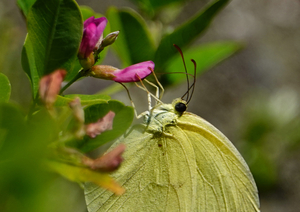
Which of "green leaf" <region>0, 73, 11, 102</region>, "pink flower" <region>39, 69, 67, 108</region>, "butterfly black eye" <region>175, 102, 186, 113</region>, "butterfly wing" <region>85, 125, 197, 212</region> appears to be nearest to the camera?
"pink flower" <region>39, 69, 67, 108</region>

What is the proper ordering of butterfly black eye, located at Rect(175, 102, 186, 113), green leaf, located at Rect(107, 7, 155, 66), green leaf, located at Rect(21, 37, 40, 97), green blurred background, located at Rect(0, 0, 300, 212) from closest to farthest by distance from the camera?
green leaf, located at Rect(21, 37, 40, 97), green leaf, located at Rect(107, 7, 155, 66), butterfly black eye, located at Rect(175, 102, 186, 113), green blurred background, located at Rect(0, 0, 300, 212)

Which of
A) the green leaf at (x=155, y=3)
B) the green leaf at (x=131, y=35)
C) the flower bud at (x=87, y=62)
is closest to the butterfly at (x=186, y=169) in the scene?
the green leaf at (x=131, y=35)

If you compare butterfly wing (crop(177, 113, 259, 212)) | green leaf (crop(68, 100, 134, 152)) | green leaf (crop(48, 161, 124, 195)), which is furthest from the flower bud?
butterfly wing (crop(177, 113, 259, 212))

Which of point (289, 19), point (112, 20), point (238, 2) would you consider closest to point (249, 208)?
point (112, 20)

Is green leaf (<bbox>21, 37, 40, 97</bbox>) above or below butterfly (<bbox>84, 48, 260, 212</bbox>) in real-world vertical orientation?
above

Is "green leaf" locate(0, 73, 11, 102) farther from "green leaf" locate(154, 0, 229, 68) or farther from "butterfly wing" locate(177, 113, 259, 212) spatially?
"butterfly wing" locate(177, 113, 259, 212)

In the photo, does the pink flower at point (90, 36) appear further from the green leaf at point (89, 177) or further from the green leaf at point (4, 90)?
the green leaf at point (89, 177)
